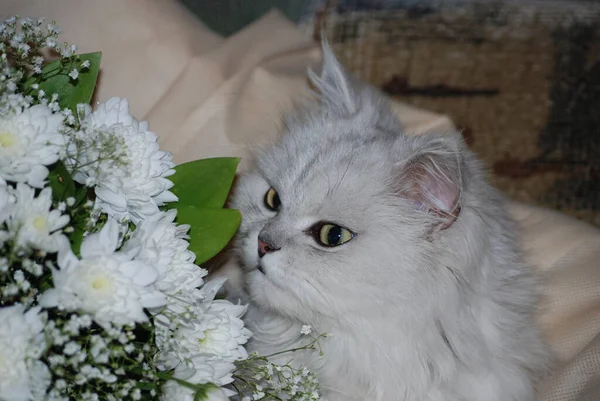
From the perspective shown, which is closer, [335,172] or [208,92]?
[335,172]

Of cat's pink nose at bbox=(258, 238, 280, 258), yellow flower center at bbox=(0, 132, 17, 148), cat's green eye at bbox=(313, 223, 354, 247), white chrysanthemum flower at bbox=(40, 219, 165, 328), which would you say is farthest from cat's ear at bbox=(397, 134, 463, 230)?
yellow flower center at bbox=(0, 132, 17, 148)

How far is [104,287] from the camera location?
0.84 meters

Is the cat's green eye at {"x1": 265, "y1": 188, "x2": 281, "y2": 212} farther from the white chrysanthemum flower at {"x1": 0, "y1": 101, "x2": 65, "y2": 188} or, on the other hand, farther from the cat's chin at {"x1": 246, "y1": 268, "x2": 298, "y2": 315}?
the white chrysanthemum flower at {"x1": 0, "y1": 101, "x2": 65, "y2": 188}

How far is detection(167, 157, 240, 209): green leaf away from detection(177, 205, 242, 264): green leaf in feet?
0.17

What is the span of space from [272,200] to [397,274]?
35cm

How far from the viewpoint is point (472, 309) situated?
52.1 inches

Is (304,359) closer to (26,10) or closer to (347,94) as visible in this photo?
(347,94)

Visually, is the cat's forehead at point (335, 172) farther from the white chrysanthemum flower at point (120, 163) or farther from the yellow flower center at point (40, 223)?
the yellow flower center at point (40, 223)

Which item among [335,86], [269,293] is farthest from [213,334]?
[335,86]

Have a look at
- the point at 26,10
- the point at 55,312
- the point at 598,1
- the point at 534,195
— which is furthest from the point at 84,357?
the point at 598,1

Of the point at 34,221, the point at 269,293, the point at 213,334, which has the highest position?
the point at 34,221

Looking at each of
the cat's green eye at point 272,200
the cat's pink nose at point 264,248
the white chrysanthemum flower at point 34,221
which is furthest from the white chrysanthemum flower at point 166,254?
the cat's green eye at point 272,200

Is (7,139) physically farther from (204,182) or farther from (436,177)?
(436,177)

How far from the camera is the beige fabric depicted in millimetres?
1572
